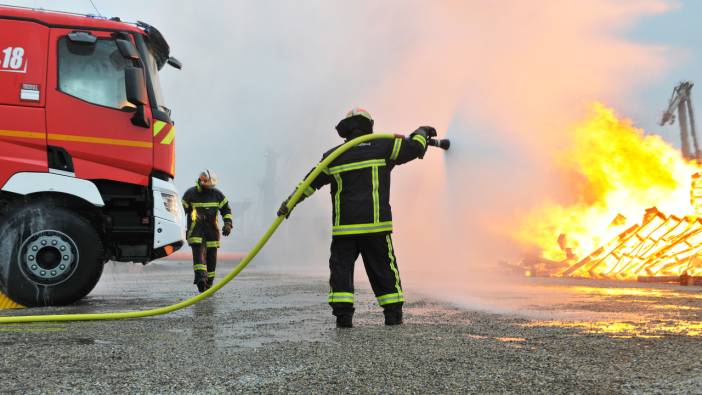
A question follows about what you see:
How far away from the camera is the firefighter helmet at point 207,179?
931 centimetres

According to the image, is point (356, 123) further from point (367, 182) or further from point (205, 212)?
point (205, 212)

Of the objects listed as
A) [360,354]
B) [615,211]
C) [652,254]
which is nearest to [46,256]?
[360,354]

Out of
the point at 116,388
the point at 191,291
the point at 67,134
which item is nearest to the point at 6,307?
the point at 67,134

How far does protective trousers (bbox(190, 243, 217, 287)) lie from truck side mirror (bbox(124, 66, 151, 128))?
2.33m

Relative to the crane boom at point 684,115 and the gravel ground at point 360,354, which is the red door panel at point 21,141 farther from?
the crane boom at point 684,115

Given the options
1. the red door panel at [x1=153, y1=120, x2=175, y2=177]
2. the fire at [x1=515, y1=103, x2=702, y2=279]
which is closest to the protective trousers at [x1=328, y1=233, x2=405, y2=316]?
the red door panel at [x1=153, y1=120, x2=175, y2=177]

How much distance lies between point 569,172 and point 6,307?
14882 mm

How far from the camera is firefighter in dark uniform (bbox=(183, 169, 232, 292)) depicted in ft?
29.5

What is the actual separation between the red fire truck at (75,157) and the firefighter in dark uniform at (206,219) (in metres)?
1.58

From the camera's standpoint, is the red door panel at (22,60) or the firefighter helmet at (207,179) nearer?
the red door panel at (22,60)

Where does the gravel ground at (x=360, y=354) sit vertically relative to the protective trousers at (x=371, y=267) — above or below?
below

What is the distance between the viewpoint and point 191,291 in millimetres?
9961

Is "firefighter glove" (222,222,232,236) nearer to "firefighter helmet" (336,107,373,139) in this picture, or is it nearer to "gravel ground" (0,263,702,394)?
"gravel ground" (0,263,702,394)

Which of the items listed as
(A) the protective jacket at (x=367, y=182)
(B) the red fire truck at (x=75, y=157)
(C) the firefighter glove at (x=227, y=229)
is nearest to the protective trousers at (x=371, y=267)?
(A) the protective jacket at (x=367, y=182)
